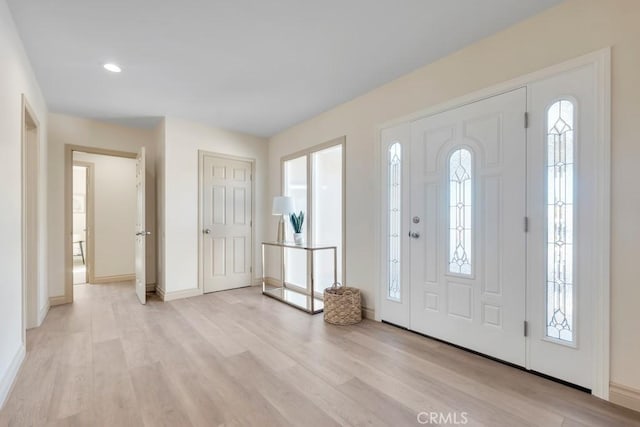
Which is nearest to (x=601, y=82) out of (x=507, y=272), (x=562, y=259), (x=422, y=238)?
(x=562, y=259)

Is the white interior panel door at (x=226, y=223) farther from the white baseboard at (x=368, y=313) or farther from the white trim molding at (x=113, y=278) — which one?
the white baseboard at (x=368, y=313)

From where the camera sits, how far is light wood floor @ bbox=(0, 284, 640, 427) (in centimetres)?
162

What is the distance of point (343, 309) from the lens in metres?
3.03

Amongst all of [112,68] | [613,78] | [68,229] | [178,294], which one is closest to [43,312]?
[68,229]

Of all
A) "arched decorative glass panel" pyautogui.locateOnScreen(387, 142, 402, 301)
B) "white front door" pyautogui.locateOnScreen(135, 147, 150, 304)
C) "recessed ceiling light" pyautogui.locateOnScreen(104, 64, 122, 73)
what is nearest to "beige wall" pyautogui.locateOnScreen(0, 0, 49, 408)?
"recessed ceiling light" pyautogui.locateOnScreen(104, 64, 122, 73)

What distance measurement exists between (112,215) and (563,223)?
613cm

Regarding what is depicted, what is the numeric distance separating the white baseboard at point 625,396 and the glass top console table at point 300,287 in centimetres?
224

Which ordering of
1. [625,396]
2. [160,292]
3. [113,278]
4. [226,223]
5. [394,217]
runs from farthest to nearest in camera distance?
[113,278], [226,223], [160,292], [394,217], [625,396]

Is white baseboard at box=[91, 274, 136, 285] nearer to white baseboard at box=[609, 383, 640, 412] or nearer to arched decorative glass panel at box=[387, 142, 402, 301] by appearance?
arched decorative glass panel at box=[387, 142, 402, 301]

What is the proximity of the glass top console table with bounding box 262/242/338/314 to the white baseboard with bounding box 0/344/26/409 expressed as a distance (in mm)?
2393

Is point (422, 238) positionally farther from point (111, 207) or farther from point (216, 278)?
point (111, 207)

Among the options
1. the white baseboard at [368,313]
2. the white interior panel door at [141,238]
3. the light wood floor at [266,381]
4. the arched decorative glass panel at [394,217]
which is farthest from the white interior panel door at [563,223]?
the white interior panel door at [141,238]

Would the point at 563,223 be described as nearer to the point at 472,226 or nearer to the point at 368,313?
the point at 472,226

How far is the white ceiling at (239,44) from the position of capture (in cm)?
193
